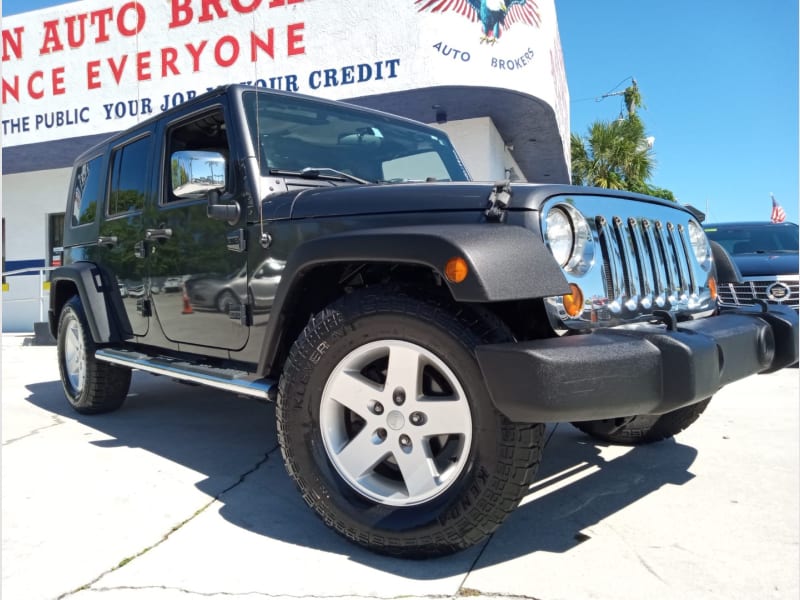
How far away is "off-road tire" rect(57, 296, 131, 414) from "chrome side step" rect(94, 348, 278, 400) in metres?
0.27

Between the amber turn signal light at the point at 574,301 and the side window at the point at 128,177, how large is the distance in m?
2.68

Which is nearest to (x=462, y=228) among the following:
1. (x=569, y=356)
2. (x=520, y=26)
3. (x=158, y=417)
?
(x=569, y=356)

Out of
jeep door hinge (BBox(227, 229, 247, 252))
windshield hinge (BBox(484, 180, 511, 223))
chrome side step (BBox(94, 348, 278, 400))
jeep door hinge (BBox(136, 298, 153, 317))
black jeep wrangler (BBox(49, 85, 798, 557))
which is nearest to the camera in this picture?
black jeep wrangler (BBox(49, 85, 798, 557))

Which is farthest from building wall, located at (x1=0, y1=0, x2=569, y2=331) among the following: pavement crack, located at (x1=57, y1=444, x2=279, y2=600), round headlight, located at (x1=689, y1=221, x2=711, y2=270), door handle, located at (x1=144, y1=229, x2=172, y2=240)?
round headlight, located at (x1=689, y1=221, x2=711, y2=270)

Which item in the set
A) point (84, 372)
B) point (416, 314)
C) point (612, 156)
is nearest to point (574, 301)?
point (416, 314)

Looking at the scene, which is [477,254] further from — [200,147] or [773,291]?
[773,291]

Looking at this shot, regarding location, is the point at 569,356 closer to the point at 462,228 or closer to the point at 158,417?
Result: the point at 462,228

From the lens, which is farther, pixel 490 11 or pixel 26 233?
pixel 26 233

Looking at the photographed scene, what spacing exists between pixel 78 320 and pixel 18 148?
908 centimetres

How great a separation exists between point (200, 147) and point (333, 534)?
85.4 inches

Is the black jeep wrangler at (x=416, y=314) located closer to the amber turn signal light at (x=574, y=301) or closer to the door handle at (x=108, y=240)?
the amber turn signal light at (x=574, y=301)

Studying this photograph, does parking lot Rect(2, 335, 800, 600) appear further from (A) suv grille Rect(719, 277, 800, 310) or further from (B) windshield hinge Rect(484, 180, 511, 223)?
(A) suv grille Rect(719, 277, 800, 310)

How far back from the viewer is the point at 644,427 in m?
3.41

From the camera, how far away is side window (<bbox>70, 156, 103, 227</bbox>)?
446 centimetres
